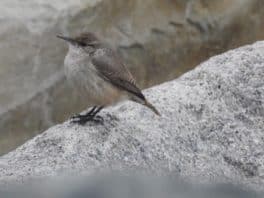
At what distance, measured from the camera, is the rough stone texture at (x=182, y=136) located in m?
6.11

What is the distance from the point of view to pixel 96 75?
6.75 meters

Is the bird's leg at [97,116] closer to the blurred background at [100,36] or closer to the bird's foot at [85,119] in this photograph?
the bird's foot at [85,119]

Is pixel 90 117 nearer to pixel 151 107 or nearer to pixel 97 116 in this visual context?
pixel 97 116

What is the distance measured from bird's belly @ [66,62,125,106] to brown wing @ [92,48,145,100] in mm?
42

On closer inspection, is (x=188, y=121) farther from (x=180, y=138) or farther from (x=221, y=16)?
(x=221, y=16)

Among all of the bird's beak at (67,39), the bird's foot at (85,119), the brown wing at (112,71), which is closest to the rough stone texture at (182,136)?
the bird's foot at (85,119)

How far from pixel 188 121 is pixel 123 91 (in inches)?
19.4

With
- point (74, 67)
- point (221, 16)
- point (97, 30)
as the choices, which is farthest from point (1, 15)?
point (74, 67)

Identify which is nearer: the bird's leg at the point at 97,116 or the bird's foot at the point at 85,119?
the bird's foot at the point at 85,119

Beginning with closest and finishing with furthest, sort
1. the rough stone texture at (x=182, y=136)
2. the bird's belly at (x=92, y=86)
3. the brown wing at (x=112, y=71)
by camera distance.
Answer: the rough stone texture at (x=182, y=136) → the bird's belly at (x=92, y=86) → the brown wing at (x=112, y=71)

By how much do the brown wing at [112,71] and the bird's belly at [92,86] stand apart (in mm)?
42

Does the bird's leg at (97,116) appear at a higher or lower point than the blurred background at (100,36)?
lower

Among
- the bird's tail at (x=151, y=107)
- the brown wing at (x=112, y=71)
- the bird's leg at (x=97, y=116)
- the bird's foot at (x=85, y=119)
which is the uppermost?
the brown wing at (x=112, y=71)

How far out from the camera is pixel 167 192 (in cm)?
588
